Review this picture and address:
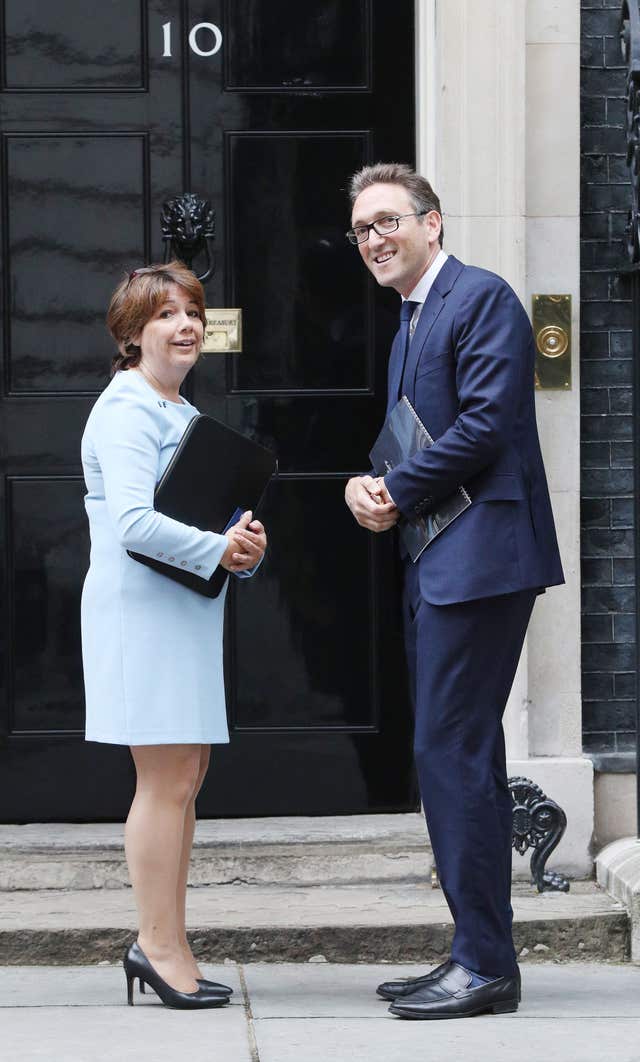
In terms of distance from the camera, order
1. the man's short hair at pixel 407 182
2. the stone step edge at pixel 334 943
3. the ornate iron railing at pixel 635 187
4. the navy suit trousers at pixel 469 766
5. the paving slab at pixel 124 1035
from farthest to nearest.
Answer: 1. the ornate iron railing at pixel 635 187
2. the stone step edge at pixel 334 943
3. the man's short hair at pixel 407 182
4. the navy suit trousers at pixel 469 766
5. the paving slab at pixel 124 1035

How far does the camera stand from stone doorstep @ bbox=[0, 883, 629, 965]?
491 centimetres

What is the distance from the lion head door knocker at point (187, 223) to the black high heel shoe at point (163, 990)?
2327mm

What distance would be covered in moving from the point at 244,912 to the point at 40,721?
3.38 feet

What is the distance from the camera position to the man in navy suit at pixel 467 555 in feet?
13.8

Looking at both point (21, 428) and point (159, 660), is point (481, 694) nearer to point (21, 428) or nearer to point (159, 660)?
point (159, 660)

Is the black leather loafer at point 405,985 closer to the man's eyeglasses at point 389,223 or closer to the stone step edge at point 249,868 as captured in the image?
the stone step edge at point 249,868

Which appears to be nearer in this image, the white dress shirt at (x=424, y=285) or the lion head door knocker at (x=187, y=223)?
the white dress shirt at (x=424, y=285)

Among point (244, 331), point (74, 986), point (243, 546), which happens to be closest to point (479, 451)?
point (243, 546)

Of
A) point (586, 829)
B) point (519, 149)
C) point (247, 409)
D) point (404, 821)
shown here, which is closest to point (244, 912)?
point (404, 821)

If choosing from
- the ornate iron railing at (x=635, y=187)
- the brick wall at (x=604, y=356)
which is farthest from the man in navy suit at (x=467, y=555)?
the brick wall at (x=604, y=356)

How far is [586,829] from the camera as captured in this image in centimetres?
549

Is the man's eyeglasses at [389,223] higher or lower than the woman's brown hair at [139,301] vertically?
higher

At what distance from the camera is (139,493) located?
13.5ft

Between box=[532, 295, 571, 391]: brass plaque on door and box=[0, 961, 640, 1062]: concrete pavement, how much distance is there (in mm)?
1855
